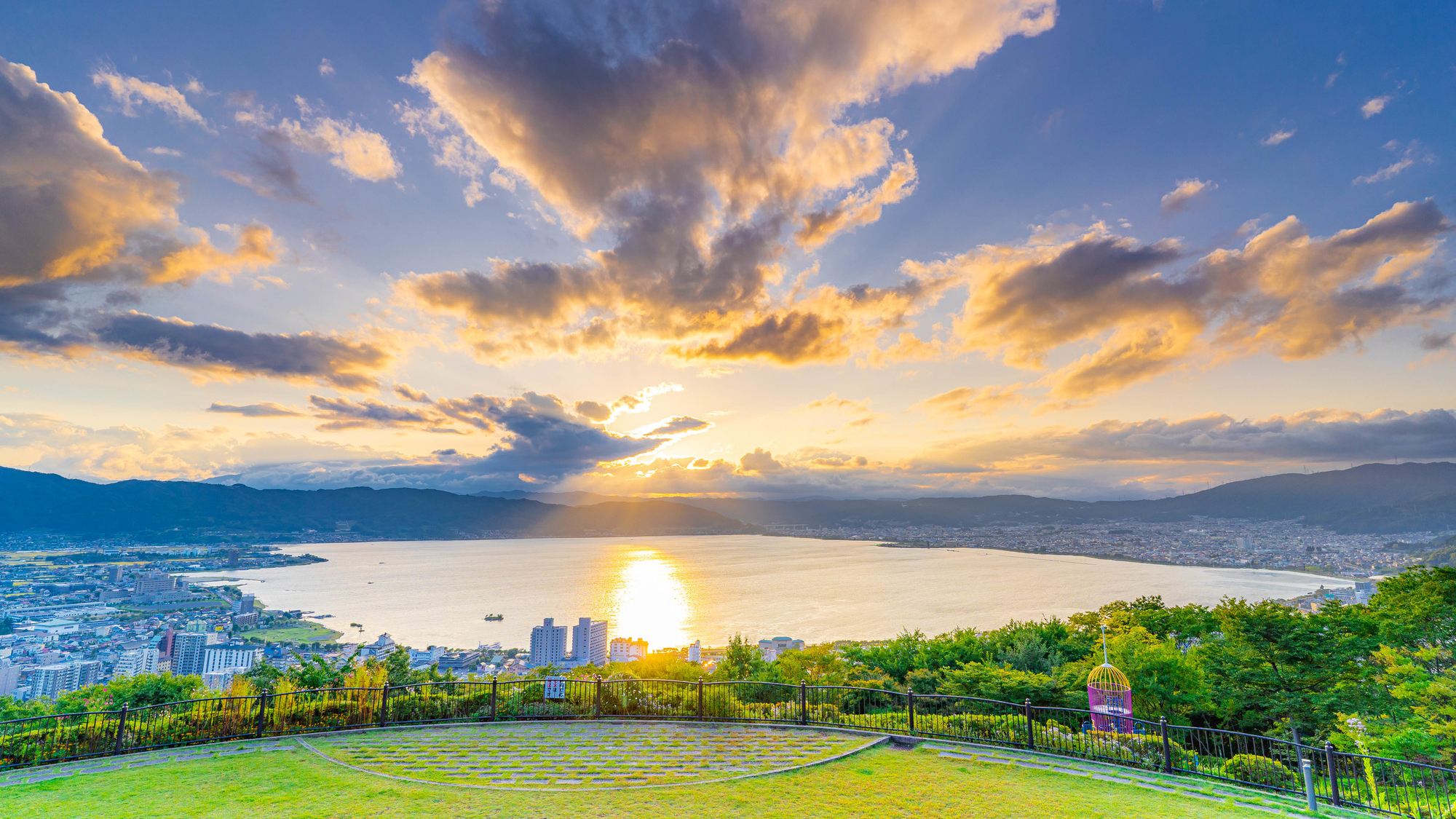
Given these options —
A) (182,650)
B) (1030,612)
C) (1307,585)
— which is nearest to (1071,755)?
(182,650)

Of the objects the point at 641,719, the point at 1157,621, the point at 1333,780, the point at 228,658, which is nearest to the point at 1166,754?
the point at 1333,780

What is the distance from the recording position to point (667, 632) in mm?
65750

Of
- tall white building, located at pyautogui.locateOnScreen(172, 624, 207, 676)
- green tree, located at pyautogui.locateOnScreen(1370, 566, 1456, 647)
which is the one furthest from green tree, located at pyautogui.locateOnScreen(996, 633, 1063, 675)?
tall white building, located at pyautogui.locateOnScreen(172, 624, 207, 676)

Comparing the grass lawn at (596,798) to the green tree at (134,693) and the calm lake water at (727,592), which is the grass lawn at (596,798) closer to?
the green tree at (134,693)

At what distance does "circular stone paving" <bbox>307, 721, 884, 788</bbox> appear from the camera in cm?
942

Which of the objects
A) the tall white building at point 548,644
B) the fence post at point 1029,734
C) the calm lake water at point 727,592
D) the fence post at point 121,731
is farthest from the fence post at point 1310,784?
the calm lake water at point 727,592

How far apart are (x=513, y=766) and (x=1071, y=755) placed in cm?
1087

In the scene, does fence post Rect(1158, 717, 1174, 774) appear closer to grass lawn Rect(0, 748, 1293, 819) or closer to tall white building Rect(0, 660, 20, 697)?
grass lawn Rect(0, 748, 1293, 819)

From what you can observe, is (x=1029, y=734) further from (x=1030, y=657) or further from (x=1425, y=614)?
(x=1425, y=614)

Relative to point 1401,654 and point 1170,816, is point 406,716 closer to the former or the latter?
point 1170,816

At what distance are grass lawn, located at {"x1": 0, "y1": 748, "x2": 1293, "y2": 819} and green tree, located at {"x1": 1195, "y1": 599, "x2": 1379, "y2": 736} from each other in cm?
1851

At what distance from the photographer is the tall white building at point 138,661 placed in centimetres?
3072

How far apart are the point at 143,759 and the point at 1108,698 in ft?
71.2

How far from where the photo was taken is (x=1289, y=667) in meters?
21.4
